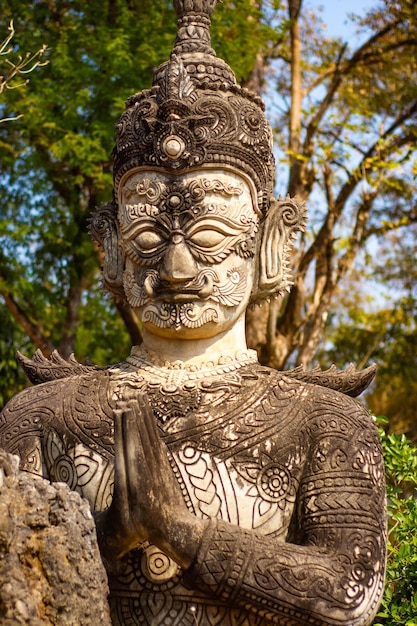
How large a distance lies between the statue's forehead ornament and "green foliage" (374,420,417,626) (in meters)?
2.28

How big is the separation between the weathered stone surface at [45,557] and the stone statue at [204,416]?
42 centimetres

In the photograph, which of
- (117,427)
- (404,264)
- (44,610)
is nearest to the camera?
(44,610)

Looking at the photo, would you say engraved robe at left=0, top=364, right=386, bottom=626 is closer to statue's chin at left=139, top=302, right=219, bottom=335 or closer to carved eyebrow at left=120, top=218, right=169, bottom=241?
statue's chin at left=139, top=302, right=219, bottom=335

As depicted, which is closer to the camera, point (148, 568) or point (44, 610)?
point (44, 610)

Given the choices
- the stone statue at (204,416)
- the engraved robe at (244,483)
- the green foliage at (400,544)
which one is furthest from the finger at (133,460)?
the green foliage at (400,544)

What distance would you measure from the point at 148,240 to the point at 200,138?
1.81 ft

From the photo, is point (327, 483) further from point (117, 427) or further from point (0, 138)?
point (0, 138)

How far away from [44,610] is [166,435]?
4.22ft

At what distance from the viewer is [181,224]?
584cm

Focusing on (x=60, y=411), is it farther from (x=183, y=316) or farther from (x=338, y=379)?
(x=338, y=379)

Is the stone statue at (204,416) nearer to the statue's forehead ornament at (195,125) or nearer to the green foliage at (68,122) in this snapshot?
the statue's forehead ornament at (195,125)

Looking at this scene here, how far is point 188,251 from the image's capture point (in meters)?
5.81

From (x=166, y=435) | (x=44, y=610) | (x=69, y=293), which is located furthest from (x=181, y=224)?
(x=69, y=293)

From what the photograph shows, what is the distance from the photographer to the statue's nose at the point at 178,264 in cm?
575
